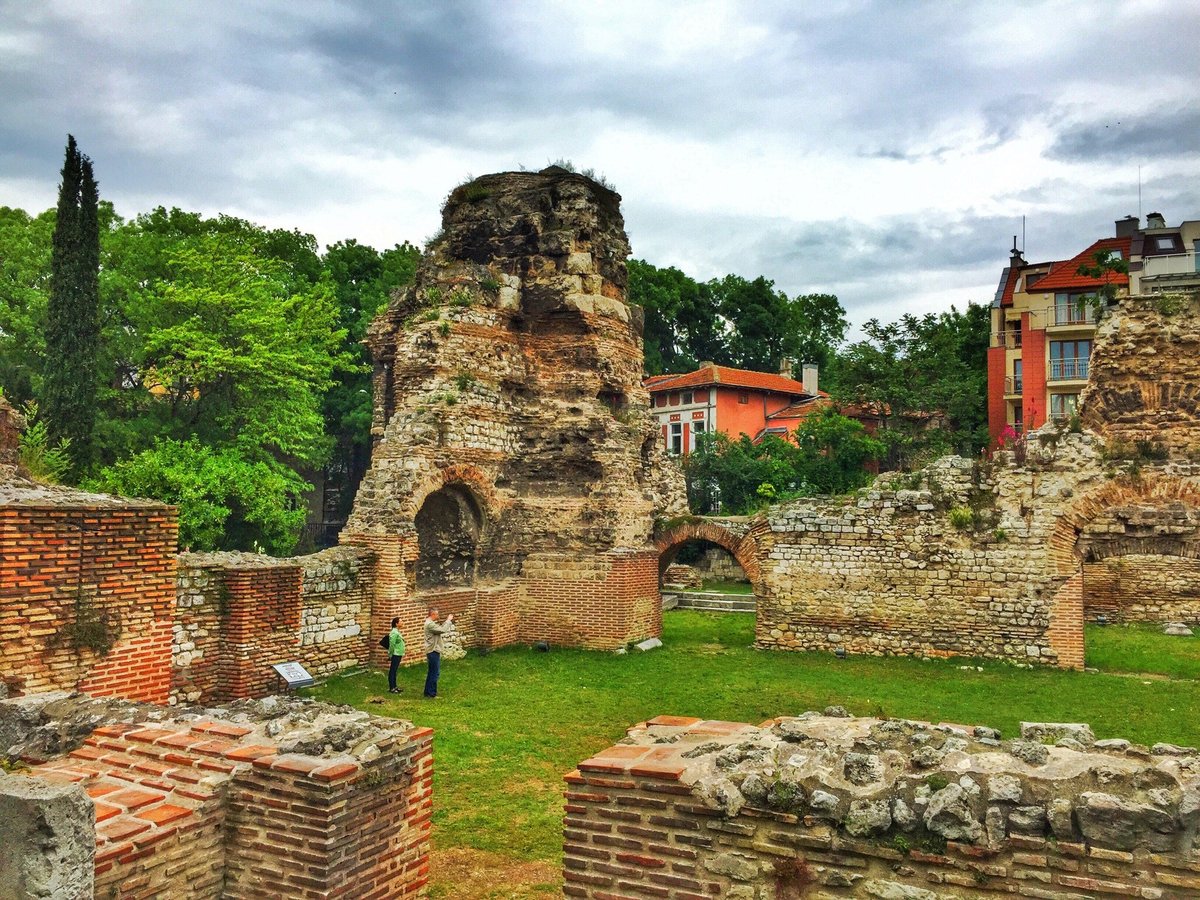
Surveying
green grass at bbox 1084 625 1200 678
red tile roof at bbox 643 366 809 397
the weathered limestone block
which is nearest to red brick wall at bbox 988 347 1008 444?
red tile roof at bbox 643 366 809 397

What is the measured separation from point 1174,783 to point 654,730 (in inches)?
103

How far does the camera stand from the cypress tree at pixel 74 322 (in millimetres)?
20281

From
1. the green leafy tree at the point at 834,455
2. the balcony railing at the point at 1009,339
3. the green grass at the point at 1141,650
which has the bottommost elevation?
the green grass at the point at 1141,650

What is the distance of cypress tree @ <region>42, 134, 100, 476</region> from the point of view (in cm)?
2028

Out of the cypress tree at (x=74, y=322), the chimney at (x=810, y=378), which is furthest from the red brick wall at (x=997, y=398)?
the cypress tree at (x=74, y=322)

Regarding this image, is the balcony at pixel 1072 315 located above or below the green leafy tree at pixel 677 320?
below

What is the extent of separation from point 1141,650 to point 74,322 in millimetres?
24156

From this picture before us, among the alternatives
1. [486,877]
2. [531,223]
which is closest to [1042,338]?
[531,223]

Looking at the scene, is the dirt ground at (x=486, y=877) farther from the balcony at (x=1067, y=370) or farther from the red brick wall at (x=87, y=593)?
Answer: the balcony at (x=1067, y=370)

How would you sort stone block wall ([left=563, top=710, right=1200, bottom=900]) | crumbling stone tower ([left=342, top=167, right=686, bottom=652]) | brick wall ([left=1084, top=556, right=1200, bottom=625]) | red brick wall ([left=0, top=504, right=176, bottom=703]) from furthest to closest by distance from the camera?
brick wall ([left=1084, top=556, right=1200, bottom=625]) < crumbling stone tower ([left=342, top=167, right=686, bottom=652]) < red brick wall ([left=0, top=504, right=176, bottom=703]) < stone block wall ([left=563, top=710, right=1200, bottom=900])

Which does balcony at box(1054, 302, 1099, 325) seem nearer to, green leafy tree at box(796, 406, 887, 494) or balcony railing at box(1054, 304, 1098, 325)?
balcony railing at box(1054, 304, 1098, 325)

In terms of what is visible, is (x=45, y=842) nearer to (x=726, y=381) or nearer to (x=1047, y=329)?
(x=1047, y=329)

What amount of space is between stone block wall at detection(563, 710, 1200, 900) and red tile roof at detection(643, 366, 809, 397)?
36446mm

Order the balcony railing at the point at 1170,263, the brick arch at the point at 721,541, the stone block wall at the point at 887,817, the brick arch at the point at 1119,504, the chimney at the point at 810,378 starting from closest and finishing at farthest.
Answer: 1. the stone block wall at the point at 887,817
2. the brick arch at the point at 1119,504
3. the brick arch at the point at 721,541
4. the balcony railing at the point at 1170,263
5. the chimney at the point at 810,378
